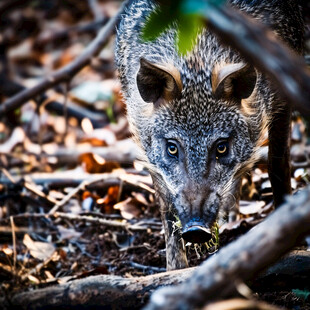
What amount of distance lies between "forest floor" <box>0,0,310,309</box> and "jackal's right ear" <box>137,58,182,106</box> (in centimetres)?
121

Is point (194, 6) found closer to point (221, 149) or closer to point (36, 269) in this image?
point (221, 149)

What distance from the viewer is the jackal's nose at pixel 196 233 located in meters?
3.86

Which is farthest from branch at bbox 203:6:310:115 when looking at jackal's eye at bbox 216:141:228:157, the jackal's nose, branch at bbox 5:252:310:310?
jackal's eye at bbox 216:141:228:157

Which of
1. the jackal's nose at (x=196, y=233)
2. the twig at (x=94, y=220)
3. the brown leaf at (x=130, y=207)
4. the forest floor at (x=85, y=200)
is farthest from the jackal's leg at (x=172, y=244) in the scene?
the brown leaf at (x=130, y=207)

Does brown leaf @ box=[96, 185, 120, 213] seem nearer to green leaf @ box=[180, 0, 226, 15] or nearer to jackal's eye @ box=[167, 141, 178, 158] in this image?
jackal's eye @ box=[167, 141, 178, 158]

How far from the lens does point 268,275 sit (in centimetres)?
376

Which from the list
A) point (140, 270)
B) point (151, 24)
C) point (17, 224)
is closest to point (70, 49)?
point (17, 224)

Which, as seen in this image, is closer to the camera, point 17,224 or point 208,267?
point 208,267

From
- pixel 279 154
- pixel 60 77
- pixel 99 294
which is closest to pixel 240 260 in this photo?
pixel 99 294

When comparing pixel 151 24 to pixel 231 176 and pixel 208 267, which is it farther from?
pixel 231 176

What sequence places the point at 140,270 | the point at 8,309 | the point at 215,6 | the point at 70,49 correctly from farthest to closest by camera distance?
the point at 70,49
the point at 140,270
the point at 8,309
the point at 215,6

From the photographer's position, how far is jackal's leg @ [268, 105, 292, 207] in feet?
16.8

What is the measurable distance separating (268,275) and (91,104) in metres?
6.10

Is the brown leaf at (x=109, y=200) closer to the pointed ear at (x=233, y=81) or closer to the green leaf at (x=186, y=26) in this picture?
the pointed ear at (x=233, y=81)
